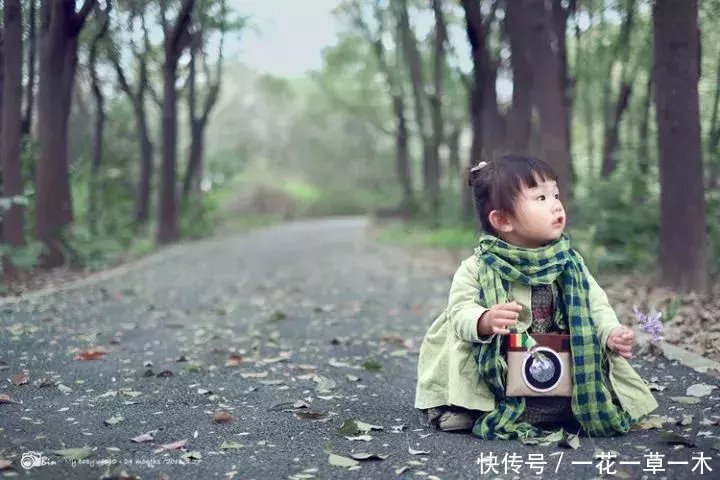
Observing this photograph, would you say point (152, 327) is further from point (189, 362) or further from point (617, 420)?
point (617, 420)

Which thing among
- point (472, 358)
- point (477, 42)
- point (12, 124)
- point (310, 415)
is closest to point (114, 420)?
point (310, 415)

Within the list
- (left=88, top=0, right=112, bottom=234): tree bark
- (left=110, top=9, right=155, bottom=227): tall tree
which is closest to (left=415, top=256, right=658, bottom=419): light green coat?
(left=88, top=0, right=112, bottom=234): tree bark

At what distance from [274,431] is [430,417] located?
747mm

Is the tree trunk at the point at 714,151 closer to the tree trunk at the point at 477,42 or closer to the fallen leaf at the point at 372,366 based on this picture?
the tree trunk at the point at 477,42

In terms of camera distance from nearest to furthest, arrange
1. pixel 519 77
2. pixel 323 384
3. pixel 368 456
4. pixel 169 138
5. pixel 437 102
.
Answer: pixel 368 456 → pixel 323 384 → pixel 519 77 → pixel 169 138 → pixel 437 102

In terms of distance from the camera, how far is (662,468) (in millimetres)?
3539

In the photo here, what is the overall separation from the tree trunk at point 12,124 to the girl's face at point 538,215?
8.51 m

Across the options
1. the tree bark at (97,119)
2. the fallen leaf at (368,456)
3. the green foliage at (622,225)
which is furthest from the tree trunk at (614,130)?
the fallen leaf at (368,456)

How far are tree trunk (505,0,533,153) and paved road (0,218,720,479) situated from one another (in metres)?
2.99

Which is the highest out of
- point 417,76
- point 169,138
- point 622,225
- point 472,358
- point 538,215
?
point 417,76

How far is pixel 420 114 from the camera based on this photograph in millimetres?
26172

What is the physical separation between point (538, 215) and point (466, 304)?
0.50m

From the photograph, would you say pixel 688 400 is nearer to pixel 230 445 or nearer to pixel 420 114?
pixel 230 445

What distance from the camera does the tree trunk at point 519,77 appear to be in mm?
11109
